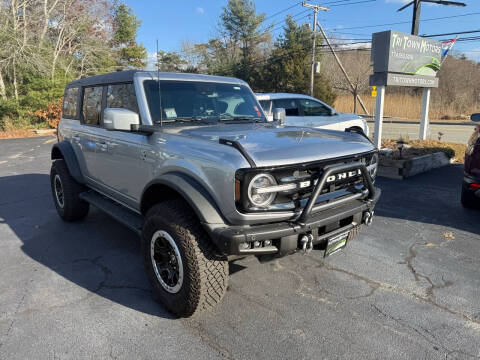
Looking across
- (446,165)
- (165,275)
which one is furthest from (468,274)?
(446,165)

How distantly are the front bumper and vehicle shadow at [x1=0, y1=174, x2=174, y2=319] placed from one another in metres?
0.98

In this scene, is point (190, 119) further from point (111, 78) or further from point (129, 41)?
point (129, 41)

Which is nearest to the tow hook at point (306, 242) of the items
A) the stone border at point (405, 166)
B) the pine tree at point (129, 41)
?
the stone border at point (405, 166)

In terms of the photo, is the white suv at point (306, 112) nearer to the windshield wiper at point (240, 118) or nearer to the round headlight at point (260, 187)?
the windshield wiper at point (240, 118)

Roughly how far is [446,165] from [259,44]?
40.3 metres

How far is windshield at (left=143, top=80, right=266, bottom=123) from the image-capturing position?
3500 mm

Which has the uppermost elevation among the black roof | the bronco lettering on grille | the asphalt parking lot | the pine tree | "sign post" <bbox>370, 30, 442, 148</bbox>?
the pine tree

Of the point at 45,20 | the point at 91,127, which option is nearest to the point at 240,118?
the point at 91,127

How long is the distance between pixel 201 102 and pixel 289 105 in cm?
618

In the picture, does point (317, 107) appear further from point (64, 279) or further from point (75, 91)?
point (64, 279)

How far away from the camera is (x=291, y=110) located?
956 cm

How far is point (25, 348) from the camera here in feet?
8.20

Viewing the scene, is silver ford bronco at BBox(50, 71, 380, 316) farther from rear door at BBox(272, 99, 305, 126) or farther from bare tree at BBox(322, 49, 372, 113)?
bare tree at BBox(322, 49, 372, 113)

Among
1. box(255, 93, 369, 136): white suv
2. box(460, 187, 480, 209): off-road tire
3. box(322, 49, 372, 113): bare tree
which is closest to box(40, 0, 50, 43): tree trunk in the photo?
box(255, 93, 369, 136): white suv
